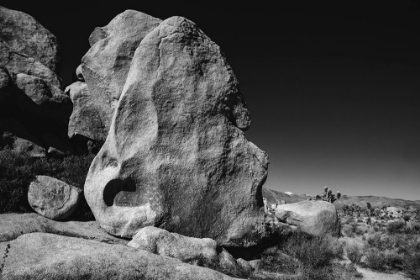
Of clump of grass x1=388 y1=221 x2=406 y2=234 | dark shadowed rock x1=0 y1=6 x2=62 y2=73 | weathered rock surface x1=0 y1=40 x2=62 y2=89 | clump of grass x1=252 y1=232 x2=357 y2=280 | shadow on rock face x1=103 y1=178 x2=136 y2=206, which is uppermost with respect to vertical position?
dark shadowed rock x1=0 y1=6 x2=62 y2=73

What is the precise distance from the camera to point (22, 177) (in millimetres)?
11172

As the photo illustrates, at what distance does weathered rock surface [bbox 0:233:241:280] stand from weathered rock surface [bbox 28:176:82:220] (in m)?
4.15

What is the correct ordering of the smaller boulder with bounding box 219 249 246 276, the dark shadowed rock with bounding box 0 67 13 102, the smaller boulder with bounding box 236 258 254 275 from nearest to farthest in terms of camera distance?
the smaller boulder with bounding box 219 249 246 276
the smaller boulder with bounding box 236 258 254 275
the dark shadowed rock with bounding box 0 67 13 102

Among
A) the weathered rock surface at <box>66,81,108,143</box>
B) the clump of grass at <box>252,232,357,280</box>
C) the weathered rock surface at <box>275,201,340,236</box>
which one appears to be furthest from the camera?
the weathered rock surface at <box>66,81,108,143</box>

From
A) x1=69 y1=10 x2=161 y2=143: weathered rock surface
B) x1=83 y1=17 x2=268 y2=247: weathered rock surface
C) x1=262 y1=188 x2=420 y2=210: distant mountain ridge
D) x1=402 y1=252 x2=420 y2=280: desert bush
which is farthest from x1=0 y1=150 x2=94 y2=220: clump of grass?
x1=262 y1=188 x2=420 y2=210: distant mountain ridge

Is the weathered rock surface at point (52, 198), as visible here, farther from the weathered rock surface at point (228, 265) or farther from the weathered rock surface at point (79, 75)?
the weathered rock surface at point (79, 75)

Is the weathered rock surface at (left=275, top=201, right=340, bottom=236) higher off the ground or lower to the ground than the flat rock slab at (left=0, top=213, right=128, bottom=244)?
higher

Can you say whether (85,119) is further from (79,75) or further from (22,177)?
(22,177)

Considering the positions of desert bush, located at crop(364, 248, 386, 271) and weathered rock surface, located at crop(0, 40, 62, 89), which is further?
weathered rock surface, located at crop(0, 40, 62, 89)

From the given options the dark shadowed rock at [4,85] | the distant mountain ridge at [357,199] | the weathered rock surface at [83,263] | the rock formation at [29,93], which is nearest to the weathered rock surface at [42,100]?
the rock formation at [29,93]

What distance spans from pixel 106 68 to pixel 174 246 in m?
9.98

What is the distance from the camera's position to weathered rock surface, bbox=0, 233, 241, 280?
501 cm

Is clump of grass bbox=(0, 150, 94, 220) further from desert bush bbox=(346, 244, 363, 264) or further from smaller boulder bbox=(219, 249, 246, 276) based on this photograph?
desert bush bbox=(346, 244, 363, 264)

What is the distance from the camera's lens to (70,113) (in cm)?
1764
